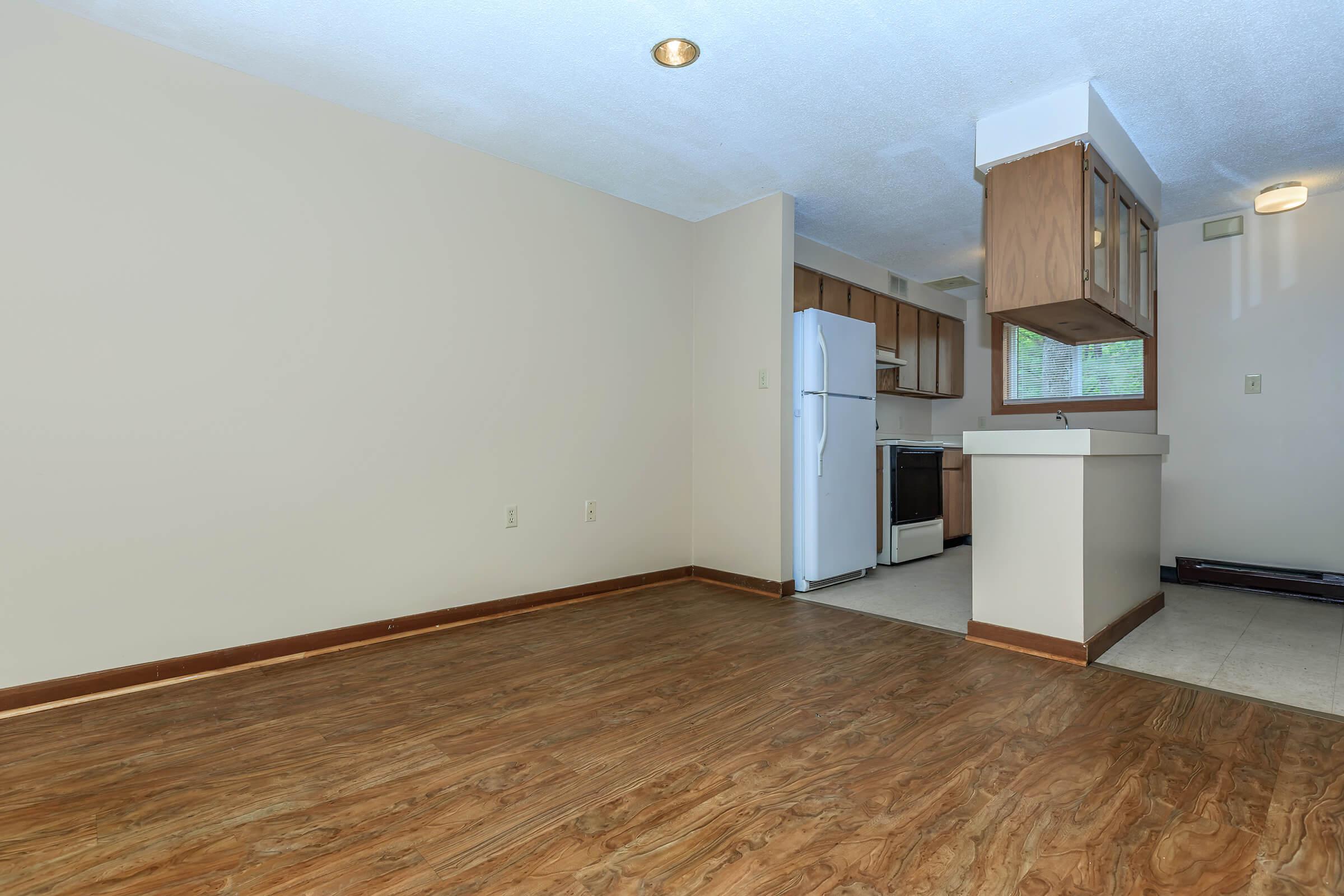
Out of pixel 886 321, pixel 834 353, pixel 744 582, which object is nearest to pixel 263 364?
pixel 744 582

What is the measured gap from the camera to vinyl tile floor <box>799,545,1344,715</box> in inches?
97.8

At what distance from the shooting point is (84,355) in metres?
2.33

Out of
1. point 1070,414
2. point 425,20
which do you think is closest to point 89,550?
point 425,20

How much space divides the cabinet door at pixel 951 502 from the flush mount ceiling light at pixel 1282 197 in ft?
8.69

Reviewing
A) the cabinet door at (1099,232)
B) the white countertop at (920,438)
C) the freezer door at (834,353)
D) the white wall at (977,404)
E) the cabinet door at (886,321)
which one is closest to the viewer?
the cabinet door at (1099,232)

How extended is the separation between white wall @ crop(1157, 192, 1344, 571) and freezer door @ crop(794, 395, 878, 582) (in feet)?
6.92

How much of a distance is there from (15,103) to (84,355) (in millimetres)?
835

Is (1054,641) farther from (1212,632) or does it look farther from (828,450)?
(828,450)

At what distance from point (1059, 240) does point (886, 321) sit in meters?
2.64

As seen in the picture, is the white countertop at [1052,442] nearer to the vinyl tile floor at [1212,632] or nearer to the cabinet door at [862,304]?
the vinyl tile floor at [1212,632]

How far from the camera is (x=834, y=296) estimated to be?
500 centimetres

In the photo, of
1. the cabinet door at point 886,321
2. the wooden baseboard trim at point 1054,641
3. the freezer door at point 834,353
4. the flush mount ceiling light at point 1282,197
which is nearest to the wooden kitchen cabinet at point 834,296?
the cabinet door at point 886,321

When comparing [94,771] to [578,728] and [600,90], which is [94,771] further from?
[600,90]

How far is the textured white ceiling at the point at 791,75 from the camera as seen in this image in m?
2.33
